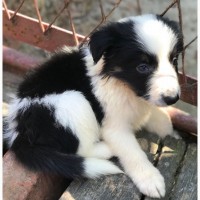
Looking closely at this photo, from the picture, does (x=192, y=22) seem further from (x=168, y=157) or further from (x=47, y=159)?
(x=47, y=159)

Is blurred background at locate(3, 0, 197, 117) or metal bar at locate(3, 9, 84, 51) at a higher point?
→ metal bar at locate(3, 9, 84, 51)

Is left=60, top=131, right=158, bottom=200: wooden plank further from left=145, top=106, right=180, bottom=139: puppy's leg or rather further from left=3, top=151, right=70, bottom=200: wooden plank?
left=145, top=106, right=180, bottom=139: puppy's leg

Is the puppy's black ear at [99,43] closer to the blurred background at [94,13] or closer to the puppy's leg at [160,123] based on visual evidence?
the puppy's leg at [160,123]

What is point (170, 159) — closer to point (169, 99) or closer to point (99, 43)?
point (169, 99)

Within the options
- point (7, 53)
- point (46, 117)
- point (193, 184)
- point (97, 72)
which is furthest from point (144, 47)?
point (7, 53)

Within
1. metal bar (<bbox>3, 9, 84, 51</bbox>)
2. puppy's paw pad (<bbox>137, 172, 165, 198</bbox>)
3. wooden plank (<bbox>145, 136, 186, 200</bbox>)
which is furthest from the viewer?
metal bar (<bbox>3, 9, 84, 51</bbox>)

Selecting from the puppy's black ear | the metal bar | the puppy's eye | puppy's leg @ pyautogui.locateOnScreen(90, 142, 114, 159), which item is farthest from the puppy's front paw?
the metal bar

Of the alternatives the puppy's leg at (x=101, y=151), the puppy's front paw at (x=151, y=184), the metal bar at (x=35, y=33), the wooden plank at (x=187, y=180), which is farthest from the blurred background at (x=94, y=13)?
the puppy's front paw at (x=151, y=184)
